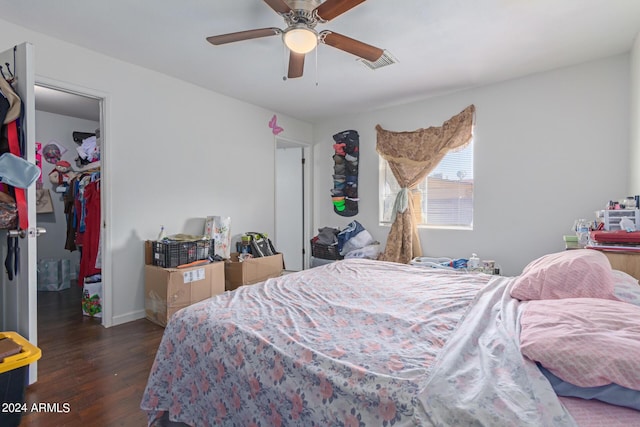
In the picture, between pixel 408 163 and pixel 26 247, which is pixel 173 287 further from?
pixel 408 163

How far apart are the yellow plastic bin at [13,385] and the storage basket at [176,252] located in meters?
1.37

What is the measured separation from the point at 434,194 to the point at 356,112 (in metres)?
1.64

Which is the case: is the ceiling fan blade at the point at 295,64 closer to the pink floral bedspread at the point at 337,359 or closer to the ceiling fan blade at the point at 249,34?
the ceiling fan blade at the point at 249,34

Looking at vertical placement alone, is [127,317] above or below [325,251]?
below

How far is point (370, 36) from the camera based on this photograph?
2.49 metres

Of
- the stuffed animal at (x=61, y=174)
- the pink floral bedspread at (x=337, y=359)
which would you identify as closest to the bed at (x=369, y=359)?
the pink floral bedspread at (x=337, y=359)

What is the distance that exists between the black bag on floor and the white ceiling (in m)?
1.79

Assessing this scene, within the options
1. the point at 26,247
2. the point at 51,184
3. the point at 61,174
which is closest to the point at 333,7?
the point at 26,247

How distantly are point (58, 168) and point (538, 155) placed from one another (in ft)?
19.6

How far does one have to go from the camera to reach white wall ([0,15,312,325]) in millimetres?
2771

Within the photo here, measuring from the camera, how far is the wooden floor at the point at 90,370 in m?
1.67

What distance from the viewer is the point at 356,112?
179 inches

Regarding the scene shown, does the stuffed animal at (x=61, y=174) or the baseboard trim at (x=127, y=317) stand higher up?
the stuffed animal at (x=61, y=174)

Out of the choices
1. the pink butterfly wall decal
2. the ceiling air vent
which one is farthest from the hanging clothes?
the ceiling air vent
